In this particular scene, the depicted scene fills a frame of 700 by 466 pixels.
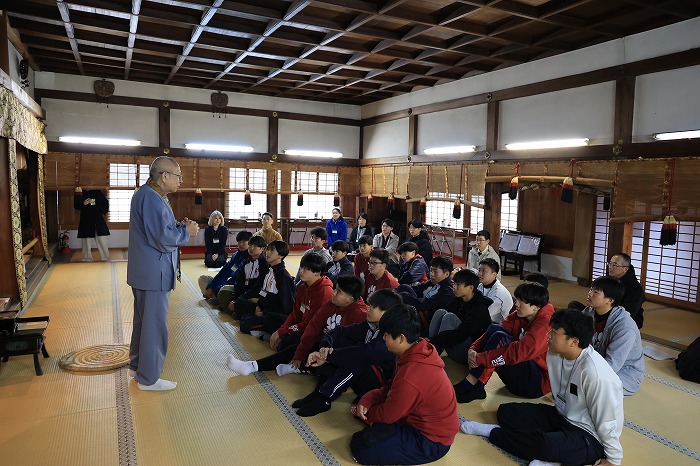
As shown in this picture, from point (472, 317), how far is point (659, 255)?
4987 mm

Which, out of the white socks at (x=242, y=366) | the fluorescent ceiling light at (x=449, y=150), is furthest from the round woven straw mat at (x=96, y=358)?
the fluorescent ceiling light at (x=449, y=150)

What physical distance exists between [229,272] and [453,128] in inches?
233

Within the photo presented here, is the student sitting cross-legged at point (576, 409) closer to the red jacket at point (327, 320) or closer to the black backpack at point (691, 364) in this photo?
the red jacket at point (327, 320)

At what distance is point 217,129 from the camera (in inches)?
483

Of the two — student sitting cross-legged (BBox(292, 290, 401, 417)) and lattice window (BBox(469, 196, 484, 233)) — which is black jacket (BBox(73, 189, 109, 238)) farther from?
student sitting cross-legged (BBox(292, 290, 401, 417))

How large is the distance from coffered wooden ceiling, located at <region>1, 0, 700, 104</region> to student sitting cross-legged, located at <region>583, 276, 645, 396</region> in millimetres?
3795

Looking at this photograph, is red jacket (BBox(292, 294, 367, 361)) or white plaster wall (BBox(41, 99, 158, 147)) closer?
red jacket (BBox(292, 294, 367, 361))

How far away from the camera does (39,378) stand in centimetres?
414

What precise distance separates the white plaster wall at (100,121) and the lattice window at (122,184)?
0.65 m

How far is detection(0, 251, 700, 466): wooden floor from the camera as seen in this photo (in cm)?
302

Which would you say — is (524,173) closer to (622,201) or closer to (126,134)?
(622,201)

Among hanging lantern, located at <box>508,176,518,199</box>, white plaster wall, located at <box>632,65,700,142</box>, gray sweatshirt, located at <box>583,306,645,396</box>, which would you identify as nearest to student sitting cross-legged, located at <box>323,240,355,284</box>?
gray sweatshirt, located at <box>583,306,645,396</box>

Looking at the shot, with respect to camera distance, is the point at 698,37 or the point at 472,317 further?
the point at 698,37

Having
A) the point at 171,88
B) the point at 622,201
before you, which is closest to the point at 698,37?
the point at 622,201
